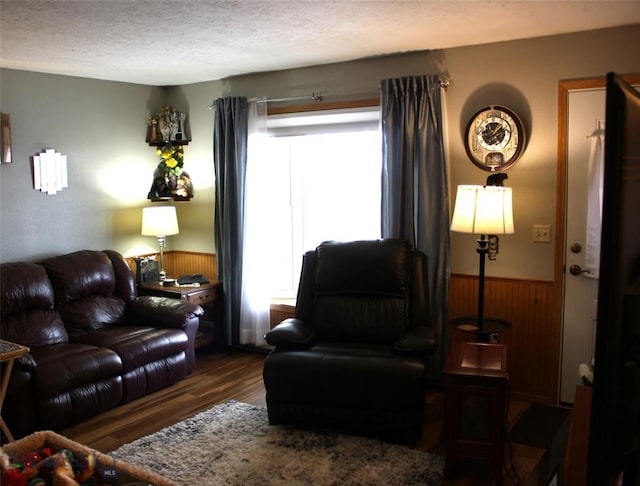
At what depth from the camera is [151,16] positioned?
3.04 metres

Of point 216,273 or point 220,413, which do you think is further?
point 216,273

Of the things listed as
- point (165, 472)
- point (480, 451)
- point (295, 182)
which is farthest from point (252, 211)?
point (480, 451)

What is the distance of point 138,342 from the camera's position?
4.02 meters

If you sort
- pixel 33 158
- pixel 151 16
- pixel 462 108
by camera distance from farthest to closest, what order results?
pixel 33 158, pixel 462 108, pixel 151 16

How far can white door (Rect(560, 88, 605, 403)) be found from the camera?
3.57 m

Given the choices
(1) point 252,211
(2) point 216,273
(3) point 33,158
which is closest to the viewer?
(3) point 33,158

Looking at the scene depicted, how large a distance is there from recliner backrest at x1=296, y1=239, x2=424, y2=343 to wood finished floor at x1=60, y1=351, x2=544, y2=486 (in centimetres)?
66

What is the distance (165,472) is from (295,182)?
2.74 meters

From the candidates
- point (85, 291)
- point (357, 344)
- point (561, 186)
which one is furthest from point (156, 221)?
point (561, 186)

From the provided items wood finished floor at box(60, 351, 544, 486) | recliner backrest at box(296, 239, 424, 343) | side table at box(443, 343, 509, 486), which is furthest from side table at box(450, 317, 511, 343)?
wood finished floor at box(60, 351, 544, 486)

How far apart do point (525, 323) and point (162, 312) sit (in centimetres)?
268

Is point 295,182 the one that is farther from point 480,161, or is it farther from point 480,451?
point 480,451

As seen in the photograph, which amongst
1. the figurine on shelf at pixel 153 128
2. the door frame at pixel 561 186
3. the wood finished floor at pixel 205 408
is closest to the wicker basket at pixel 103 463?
the wood finished floor at pixel 205 408

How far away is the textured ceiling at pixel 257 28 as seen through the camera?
291 centimetres
